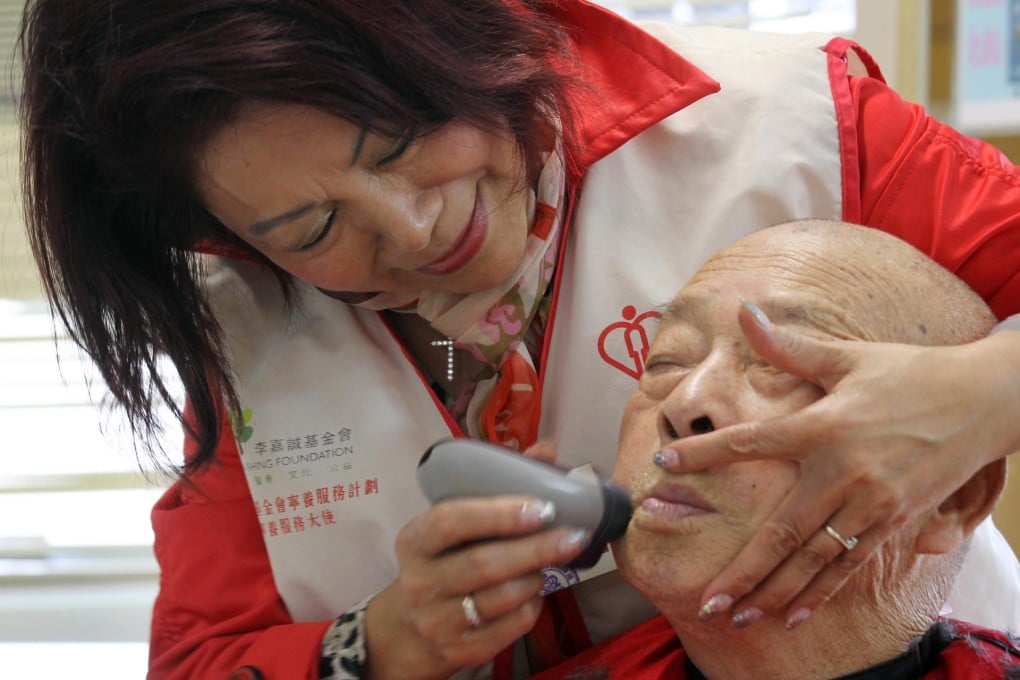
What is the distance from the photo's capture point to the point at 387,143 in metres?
1.19

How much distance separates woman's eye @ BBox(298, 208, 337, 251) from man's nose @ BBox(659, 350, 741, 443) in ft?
1.46

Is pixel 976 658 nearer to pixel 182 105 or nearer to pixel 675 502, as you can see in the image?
pixel 675 502

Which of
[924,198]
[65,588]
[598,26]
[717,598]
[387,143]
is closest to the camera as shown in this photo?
[717,598]

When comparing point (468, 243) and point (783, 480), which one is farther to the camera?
point (468, 243)

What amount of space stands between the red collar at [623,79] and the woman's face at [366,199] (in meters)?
0.20

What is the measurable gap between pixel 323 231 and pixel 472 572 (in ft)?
1.46

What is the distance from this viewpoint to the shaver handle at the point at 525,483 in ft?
3.48

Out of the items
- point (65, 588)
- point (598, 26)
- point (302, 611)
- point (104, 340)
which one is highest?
point (598, 26)

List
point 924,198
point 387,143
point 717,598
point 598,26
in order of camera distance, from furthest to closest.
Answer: point 598,26 → point 924,198 → point 387,143 → point 717,598

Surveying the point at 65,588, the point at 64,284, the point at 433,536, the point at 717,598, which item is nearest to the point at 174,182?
the point at 64,284

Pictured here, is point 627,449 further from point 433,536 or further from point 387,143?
point 387,143

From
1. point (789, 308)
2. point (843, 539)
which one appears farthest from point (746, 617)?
point (789, 308)

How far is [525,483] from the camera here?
1.06m

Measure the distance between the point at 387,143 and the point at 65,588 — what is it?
6.58 ft
